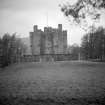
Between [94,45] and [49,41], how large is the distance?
51.6 feet

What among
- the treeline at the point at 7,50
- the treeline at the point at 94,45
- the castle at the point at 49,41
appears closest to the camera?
the treeline at the point at 7,50

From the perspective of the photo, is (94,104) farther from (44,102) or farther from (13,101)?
(13,101)

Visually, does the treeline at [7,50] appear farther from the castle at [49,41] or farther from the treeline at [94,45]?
the treeline at [94,45]

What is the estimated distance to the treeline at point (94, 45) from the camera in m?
27.7

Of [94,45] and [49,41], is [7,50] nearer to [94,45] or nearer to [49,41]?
[49,41]

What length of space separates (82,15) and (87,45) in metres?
27.2

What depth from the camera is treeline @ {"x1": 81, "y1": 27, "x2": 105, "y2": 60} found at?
27719 millimetres

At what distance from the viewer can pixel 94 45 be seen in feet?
98.2

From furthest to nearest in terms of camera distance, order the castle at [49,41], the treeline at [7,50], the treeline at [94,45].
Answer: the castle at [49,41]
the treeline at [94,45]
the treeline at [7,50]

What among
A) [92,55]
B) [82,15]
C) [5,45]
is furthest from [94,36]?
[82,15]

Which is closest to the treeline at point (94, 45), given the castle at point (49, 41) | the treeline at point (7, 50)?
the castle at point (49, 41)

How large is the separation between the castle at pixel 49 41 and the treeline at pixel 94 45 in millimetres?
8171

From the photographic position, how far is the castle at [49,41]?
37.2 m

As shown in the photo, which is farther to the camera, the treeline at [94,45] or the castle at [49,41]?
the castle at [49,41]
